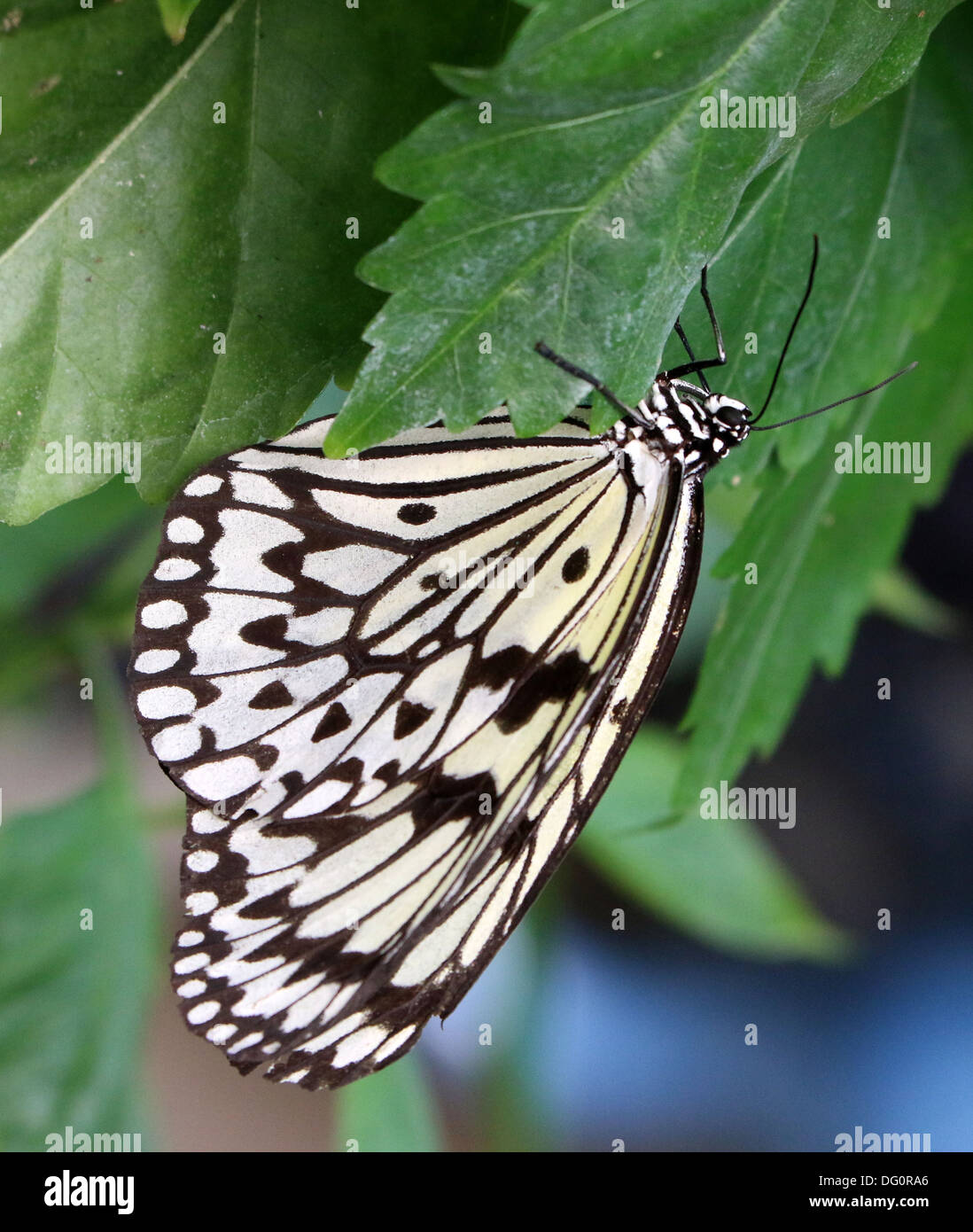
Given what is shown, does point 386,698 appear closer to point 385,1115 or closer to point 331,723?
point 331,723

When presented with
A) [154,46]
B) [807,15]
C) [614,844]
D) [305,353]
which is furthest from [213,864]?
[614,844]

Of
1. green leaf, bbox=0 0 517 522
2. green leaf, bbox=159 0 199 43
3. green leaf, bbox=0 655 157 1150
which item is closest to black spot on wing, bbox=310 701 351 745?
green leaf, bbox=0 0 517 522

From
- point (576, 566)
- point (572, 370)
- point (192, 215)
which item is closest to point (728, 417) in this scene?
point (576, 566)

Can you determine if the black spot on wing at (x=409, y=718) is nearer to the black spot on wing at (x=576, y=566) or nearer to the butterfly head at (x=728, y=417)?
the black spot on wing at (x=576, y=566)

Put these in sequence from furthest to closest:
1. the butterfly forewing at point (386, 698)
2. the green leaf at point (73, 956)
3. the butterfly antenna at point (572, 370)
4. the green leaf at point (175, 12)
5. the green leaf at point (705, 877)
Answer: the green leaf at point (705, 877), the green leaf at point (73, 956), the butterfly forewing at point (386, 698), the butterfly antenna at point (572, 370), the green leaf at point (175, 12)

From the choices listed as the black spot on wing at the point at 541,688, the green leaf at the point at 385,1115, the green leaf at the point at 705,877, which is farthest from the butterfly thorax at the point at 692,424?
the green leaf at the point at 385,1115

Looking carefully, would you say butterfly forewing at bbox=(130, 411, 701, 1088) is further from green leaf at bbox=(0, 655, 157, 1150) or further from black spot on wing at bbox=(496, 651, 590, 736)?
green leaf at bbox=(0, 655, 157, 1150)

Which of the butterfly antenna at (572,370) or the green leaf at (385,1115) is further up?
the butterfly antenna at (572,370)
